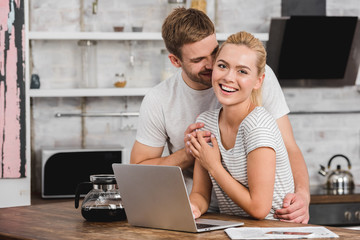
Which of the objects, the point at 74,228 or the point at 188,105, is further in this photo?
the point at 188,105

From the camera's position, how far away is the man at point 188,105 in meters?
2.14

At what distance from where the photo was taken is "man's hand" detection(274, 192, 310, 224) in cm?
200

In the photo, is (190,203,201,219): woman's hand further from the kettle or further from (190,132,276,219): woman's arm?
the kettle

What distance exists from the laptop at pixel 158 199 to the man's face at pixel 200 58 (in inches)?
22.9

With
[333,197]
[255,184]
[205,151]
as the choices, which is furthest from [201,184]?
[333,197]

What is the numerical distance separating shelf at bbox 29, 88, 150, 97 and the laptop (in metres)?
2.28

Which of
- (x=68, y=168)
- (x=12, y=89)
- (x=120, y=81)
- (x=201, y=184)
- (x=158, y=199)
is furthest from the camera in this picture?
(x=120, y=81)

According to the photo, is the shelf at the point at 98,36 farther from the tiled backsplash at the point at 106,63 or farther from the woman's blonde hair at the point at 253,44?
the woman's blonde hair at the point at 253,44

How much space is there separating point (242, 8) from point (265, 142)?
2.75 m

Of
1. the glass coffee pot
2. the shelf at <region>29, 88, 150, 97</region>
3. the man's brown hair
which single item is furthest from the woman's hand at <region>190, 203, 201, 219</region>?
the shelf at <region>29, 88, 150, 97</region>

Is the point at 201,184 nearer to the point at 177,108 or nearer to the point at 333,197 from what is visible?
the point at 177,108

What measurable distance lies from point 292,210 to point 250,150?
304mm

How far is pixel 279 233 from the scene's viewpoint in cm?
160

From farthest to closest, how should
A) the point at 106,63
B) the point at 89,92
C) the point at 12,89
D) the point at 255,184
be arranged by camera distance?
1. the point at 106,63
2. the point at 89,92
3. the point at 12,89
4. the point at 255,184
